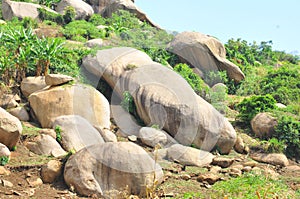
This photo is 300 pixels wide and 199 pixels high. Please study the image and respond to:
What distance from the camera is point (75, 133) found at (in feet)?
29.9

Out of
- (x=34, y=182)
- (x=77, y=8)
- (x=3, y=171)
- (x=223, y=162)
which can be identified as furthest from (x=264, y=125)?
(x=77, y=8)

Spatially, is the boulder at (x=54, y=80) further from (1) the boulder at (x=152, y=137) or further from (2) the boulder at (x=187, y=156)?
(2) the boulder at (x=187, y=156)

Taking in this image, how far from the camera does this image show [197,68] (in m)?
17.2

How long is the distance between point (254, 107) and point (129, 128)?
4.42 m

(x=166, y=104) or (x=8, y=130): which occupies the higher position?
(x=166, y=104)

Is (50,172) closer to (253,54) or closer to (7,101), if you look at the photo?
(7,101)

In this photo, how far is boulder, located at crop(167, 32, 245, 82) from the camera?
1708cm

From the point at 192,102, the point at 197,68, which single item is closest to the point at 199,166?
the point at 192,102

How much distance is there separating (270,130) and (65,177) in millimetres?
7186

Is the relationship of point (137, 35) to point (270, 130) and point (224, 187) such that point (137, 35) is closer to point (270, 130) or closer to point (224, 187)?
point (270, 130)

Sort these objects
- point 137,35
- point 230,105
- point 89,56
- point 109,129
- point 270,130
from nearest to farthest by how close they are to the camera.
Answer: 1. point 109,129
2. point 270,130
3. point 89,56
4. point 230,105
5. point 137,35

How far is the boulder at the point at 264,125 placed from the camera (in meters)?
12.0

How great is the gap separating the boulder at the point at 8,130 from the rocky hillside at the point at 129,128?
0.07ft

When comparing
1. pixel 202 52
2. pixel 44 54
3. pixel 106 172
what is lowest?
pixel 106 172
